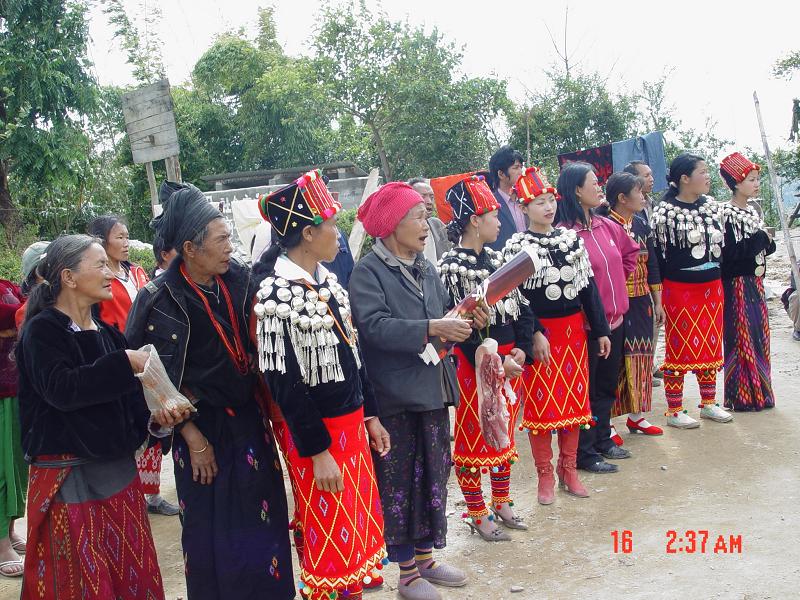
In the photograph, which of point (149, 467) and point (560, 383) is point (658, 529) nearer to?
point (560, 383)

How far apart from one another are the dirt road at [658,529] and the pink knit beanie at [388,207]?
179 cm

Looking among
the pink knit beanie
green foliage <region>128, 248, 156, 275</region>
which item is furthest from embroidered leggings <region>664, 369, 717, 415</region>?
green foliage <region>128, 248, 156, 275</region>

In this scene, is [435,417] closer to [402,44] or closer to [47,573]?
[47,573]

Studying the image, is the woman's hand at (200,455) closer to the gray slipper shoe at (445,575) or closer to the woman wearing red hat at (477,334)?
the gray slipper shoe at (445,575)

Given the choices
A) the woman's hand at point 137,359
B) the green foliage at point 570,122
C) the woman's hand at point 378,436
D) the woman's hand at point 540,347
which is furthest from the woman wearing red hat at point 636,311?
the green foliage at point 570,122

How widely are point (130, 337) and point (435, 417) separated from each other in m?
1.41

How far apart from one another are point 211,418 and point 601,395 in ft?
10.7

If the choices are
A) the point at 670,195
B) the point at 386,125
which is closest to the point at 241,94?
the point at 386,125

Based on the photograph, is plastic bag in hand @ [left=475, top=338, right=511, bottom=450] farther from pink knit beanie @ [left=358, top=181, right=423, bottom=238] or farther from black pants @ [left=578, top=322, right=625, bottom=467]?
black pants @ [left=578, top=322, right=625, bottom=467]

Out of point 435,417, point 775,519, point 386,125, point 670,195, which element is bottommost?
point 775,519

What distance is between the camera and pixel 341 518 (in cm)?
281

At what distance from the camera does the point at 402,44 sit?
72.2 ft

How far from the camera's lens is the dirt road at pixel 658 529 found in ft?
11.7

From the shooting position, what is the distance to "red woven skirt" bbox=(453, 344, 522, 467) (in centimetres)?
411
